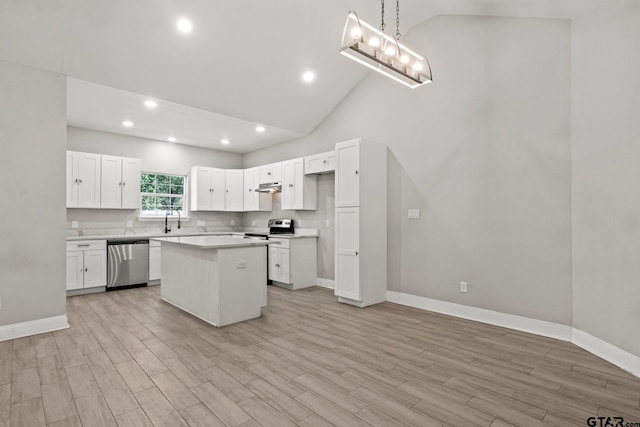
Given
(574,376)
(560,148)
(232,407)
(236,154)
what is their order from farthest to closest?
1. (236,154)
2. (560,148)
3. (574,376)
4. (232,407)

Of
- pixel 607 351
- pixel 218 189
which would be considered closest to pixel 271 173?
pixel 218 189

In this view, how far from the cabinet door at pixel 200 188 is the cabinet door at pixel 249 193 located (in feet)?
2.51

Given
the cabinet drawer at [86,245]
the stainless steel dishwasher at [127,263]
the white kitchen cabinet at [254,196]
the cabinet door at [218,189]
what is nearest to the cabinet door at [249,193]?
the white kitchen cabinet at [254,196]

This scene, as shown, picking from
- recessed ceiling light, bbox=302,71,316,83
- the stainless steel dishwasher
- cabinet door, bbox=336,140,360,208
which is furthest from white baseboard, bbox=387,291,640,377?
the stainless steel dishwasher

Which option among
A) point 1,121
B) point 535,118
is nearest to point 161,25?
point 1,121

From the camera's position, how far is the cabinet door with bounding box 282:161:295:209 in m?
5.97

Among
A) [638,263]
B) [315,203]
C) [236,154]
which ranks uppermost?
[236,154]

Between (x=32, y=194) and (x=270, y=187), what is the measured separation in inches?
142

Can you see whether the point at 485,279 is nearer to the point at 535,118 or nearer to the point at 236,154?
the point at 535,118

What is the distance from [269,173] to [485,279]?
4.38 m

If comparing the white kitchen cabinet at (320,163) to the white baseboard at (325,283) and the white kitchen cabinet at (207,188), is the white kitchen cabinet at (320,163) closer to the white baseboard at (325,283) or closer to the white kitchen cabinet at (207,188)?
the white baseboard at (325,283)

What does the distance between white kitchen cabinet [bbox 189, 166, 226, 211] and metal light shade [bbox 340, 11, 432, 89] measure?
16.2ft

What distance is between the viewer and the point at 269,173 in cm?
655

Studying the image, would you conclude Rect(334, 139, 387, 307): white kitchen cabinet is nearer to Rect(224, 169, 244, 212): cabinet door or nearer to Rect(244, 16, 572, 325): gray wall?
Rect(244, 16, 572, 325): gray wall
